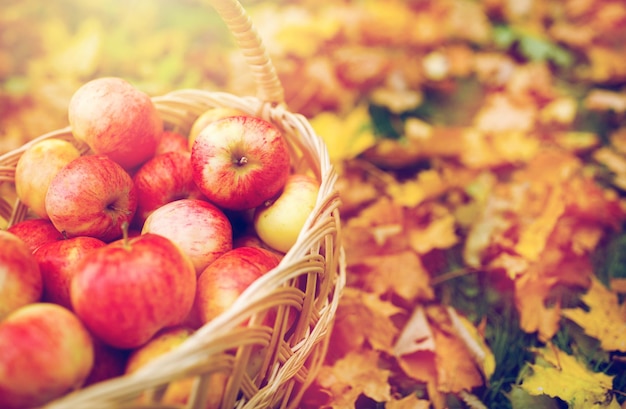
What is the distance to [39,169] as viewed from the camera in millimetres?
1229

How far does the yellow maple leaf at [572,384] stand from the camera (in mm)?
1183

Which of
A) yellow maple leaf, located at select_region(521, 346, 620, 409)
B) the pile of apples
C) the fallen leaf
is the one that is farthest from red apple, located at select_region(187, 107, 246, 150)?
yellow maple leaf, located at select_region(521, 346, 620, 409)

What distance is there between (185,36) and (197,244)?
1.99 meters

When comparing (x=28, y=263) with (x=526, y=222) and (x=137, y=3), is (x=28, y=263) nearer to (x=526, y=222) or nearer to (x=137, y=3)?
(x=526, y=222)

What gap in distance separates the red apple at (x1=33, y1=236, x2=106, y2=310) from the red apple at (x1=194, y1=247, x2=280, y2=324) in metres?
0.27

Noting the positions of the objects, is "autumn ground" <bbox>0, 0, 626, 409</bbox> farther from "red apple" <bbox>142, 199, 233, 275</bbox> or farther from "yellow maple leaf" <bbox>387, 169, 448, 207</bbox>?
"red apple" <bbox>142, 199, 233, 275</bbox>

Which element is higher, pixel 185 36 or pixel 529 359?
pixel 185 36

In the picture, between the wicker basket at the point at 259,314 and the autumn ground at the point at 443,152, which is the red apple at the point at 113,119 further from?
the autumn ground at the point at 443,152

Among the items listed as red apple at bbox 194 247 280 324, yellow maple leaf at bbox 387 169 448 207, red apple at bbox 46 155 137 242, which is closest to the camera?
red apple at bbox 194 247 280 324

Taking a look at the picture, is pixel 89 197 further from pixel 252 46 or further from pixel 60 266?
pixel 252 46

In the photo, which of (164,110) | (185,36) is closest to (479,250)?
(164,110)

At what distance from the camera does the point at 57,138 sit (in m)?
1.36

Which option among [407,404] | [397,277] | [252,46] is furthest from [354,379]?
[252,46]

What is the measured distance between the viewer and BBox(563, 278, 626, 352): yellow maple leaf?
133 centimetres
